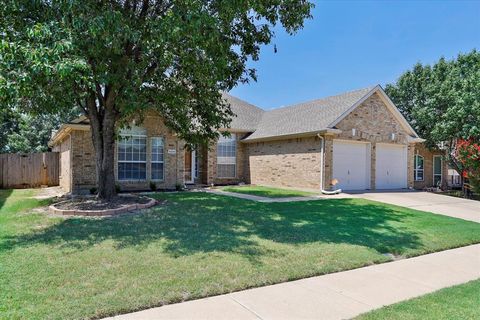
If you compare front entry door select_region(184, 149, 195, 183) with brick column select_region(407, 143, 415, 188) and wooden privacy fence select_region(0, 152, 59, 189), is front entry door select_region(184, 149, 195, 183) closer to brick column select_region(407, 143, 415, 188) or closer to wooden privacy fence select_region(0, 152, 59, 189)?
wooden privacy fence select_region(0, 152, 59, 189)

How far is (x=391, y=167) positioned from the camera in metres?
19.8

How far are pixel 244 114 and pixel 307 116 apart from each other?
603 centimetres

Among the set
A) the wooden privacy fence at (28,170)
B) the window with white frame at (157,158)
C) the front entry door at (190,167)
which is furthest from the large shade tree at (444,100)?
the wooden privacy fence at (28,170)

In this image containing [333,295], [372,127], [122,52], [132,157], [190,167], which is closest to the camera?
[333,295]

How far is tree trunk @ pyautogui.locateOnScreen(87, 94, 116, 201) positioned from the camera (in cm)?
1136

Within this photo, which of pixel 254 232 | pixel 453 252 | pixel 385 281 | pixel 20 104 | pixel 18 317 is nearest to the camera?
pixel 18 317

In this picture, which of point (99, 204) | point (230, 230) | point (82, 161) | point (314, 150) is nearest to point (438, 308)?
point (230, 230)

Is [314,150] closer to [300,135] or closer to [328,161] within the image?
[328,161]

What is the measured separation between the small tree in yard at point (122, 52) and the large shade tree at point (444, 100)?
44.8 ft

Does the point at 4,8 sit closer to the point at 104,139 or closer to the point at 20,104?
the point at 20,104

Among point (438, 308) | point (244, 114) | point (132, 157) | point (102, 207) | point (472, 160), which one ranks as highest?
point (244, 114)

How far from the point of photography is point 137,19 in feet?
32.0

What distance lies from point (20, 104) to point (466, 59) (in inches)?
1017

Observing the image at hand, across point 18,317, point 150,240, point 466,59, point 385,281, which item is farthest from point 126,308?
point 466,59
